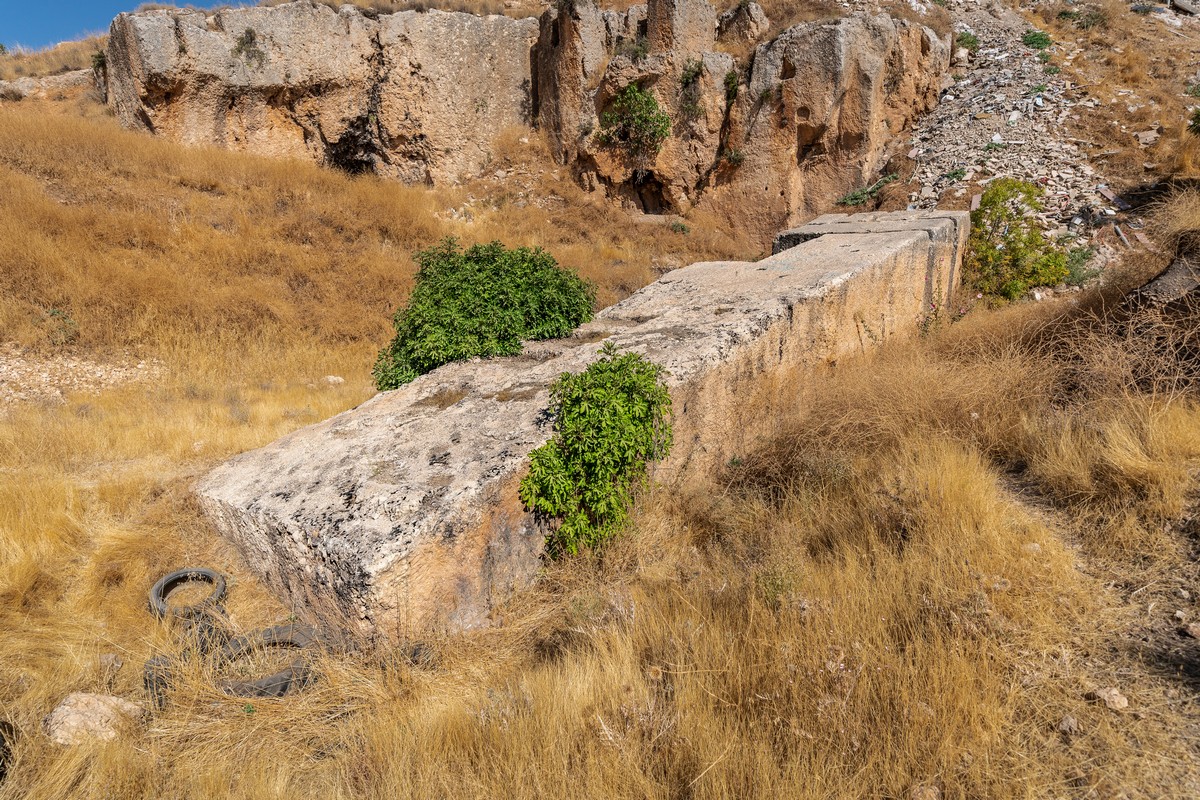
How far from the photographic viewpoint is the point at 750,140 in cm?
1254

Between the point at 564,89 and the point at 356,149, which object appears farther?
the point at 356,149

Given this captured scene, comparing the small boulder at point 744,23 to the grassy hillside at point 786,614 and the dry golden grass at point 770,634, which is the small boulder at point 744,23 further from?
the dry golden grass at point 770,634

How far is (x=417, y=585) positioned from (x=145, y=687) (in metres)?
1.28

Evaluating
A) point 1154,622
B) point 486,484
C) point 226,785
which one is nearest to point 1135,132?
point 1154,622

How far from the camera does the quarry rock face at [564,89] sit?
1170 centimetres

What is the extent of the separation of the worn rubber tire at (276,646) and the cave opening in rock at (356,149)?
12.1m

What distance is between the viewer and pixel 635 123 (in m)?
12.7

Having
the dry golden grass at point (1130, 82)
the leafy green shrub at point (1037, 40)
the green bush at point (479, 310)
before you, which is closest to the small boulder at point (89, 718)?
the green bush at point (479, 310)

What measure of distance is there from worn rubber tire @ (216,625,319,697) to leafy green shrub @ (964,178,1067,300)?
8.14 meters

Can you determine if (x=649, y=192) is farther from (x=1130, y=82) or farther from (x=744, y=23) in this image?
(x=1130, y=82)

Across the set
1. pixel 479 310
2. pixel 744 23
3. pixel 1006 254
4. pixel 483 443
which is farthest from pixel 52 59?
pixel 1006 254

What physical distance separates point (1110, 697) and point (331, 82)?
14572 millimetres

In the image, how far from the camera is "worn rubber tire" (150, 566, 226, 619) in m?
3.40

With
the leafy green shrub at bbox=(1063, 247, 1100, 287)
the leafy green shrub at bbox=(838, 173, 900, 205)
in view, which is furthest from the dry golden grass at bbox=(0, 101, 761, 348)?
the leafy green shrub at bbox=(1063, 247, 1100, 287)
